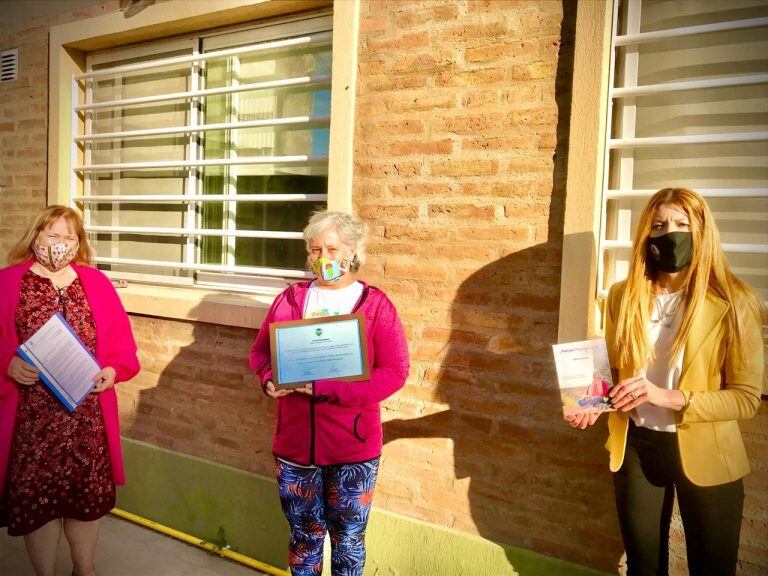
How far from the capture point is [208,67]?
14.0ft

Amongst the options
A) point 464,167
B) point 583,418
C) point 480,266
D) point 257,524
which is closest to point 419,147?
point 464,167

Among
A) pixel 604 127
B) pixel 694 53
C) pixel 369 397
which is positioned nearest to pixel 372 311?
pixel 369 397

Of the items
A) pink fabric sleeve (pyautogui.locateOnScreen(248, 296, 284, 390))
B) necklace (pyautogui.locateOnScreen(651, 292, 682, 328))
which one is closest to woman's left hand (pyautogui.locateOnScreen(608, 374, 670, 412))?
necklace (pyautogui.locateOnScreen(651, 292, 682, 328))

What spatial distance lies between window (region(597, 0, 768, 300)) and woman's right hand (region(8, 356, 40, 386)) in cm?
269

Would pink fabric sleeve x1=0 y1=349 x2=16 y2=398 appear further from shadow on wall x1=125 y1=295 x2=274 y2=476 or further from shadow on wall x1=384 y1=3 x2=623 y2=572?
shadow on wall x1=384 y1=3 x2=623 y2=572

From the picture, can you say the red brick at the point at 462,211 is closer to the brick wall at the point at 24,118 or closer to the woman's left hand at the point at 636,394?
the woman's left hand at the point at 636,394

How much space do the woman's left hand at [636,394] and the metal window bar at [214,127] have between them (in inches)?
92.9

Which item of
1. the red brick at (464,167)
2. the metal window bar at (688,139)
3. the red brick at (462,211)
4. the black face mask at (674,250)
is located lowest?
the black face mask at (674,250)

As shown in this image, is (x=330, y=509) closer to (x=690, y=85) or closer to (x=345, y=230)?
(x=345, y=230)

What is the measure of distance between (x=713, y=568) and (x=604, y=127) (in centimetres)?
186

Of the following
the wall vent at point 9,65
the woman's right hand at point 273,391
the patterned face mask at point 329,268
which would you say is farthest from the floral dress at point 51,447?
the wall vent at point 9,65

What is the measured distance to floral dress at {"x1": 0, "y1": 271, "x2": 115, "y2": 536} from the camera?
9.05ft

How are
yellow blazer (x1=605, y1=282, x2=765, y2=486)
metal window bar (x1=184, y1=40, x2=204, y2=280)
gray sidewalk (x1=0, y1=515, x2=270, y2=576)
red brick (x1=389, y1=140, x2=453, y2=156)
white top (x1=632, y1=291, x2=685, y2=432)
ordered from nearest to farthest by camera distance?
1. yellow blazer (x1=605, y1=282, x2=765, y2=486)
2. white top (x1=632, y1=291, x2=685, y2=432)
3. red brick (x1=389, y1=140, x2=453, y2=156)
4. gray sidewalk (x1=0, y1=515, x2=270, y2=576)
5. metal window bar (x1=184, y1=40, x2=204, y2=280)

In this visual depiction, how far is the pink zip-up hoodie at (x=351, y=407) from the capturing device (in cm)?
253
